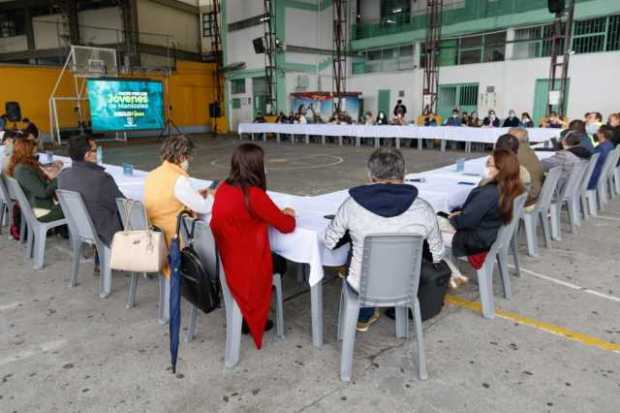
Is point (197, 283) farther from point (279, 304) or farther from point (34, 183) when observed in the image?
point (34, 183)

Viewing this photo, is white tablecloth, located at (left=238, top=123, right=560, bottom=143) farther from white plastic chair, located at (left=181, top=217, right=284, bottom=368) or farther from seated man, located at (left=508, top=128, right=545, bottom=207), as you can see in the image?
white plastic chair, located at (left=181, top=217, right=284, bottom=368)

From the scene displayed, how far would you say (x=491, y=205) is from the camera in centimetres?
279

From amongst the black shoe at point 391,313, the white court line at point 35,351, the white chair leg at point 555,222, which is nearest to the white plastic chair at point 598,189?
the white chair leg at point 555,222

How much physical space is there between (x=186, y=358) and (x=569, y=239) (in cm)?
407

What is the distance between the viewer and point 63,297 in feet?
11.0

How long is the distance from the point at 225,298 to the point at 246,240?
358 mm

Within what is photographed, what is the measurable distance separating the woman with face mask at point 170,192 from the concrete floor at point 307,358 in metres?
0.69

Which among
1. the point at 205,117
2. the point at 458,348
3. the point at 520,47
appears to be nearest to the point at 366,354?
the point at 458,348

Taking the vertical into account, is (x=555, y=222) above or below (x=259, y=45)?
below

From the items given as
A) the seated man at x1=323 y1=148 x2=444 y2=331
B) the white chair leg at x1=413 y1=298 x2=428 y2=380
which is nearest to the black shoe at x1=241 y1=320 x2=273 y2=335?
the seated man at x1=323 y1=148 x2=444 y2=331

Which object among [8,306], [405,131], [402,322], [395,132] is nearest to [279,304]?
[402,322]

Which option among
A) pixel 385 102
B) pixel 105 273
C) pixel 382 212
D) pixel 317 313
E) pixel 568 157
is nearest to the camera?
pixel 382 212

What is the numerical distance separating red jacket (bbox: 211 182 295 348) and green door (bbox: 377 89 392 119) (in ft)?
62.3

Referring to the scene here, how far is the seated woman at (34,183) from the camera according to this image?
13.2ft
